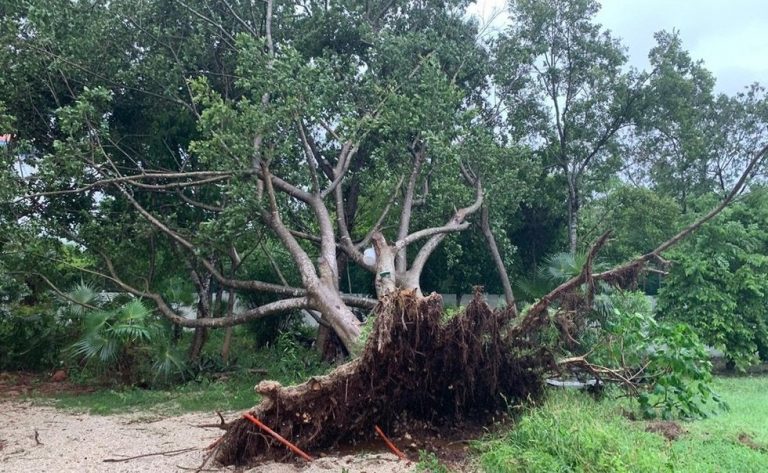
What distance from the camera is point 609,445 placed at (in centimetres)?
498

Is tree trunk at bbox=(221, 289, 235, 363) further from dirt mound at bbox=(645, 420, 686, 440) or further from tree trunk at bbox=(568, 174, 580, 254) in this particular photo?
tree trunk at bbox=(568, 174, 580, 254)

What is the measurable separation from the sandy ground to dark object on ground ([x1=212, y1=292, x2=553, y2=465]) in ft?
1.13

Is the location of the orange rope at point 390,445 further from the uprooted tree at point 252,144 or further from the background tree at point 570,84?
the background tree at point 570,84

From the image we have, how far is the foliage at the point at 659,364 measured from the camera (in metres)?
7.07

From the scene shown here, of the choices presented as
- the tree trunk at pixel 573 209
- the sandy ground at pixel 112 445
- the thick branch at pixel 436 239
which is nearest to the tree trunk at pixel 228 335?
the sandy ground at pixel 112 445

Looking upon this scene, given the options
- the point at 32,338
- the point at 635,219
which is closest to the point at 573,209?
the point at 635,219

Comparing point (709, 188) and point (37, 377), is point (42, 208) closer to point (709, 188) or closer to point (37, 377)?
point (37, 377)

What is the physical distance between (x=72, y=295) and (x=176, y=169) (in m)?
3.22

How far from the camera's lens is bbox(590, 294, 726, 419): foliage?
707cm

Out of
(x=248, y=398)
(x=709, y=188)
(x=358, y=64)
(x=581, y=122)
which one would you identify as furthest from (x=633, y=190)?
(x=248, y=398)

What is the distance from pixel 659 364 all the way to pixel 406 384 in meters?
2.99

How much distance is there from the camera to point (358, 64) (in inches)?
491

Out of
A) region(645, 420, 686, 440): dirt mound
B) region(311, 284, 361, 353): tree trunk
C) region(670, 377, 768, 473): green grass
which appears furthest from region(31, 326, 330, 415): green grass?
region(670, 377, 768, 473): green grass

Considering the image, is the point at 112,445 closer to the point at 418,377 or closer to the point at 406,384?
the point at 406,384
